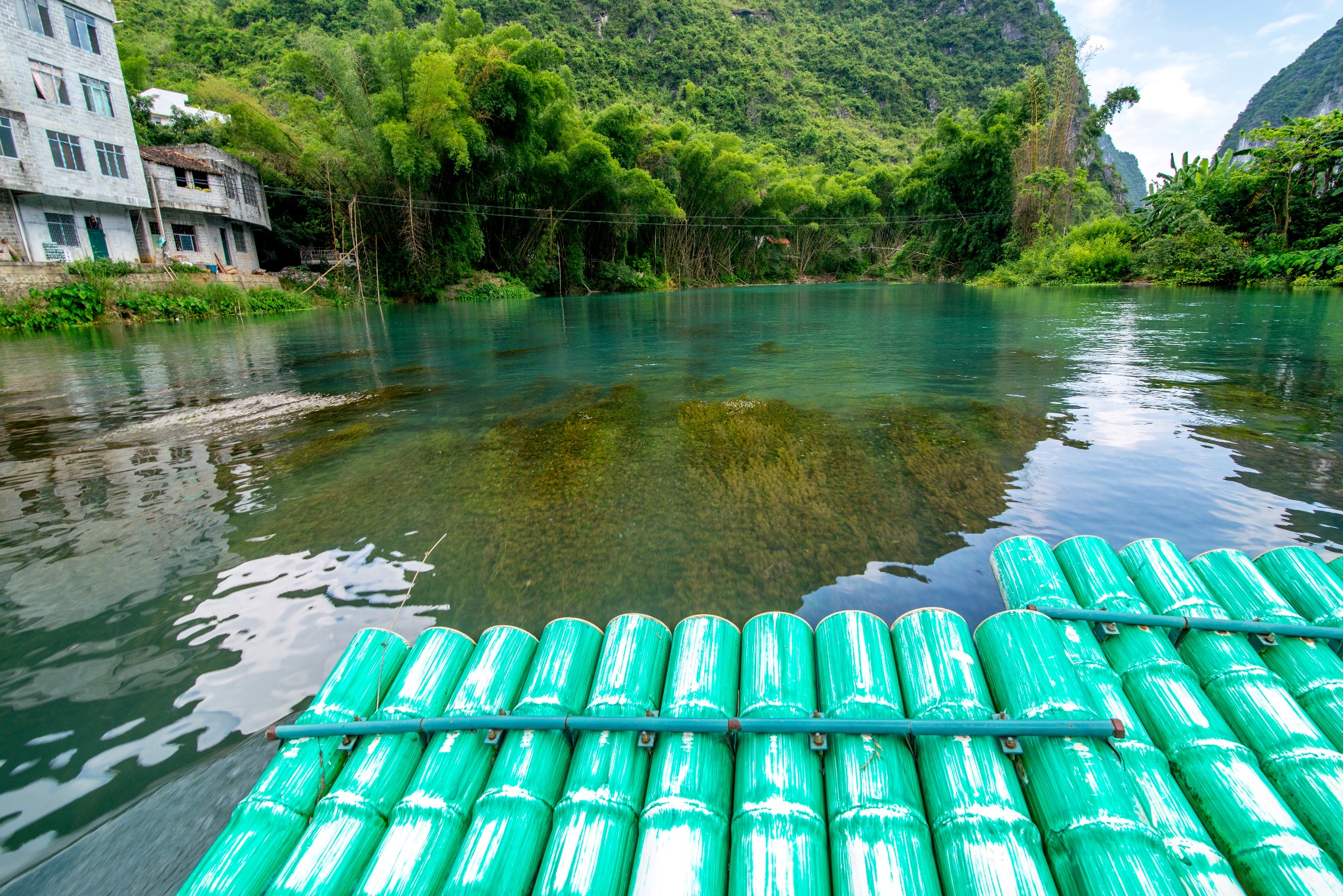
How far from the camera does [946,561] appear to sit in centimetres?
361

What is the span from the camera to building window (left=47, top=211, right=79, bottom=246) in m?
20.4

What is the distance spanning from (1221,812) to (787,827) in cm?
128

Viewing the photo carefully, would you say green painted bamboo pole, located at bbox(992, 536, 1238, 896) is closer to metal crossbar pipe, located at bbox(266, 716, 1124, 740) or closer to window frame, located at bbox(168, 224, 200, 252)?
metal crossbar pipe, located at bbox(266, 716, 1124, 740)

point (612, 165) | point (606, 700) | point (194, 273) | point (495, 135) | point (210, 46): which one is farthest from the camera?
point (210, 46)

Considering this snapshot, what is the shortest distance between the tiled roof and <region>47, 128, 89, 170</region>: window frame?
3.16 meters

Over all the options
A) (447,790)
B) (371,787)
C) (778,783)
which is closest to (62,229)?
(371,787)

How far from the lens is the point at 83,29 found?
20562mm

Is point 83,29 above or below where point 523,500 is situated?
above

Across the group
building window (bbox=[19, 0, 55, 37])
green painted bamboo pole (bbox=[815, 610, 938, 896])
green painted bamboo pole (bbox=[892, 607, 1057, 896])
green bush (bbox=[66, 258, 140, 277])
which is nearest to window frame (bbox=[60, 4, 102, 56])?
building window (bbox=[19, 0, 55, 37])

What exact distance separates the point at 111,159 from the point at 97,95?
6.43 ft

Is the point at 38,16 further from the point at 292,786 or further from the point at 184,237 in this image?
the point at 292,786

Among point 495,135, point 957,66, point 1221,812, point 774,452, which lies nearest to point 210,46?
point 495,135

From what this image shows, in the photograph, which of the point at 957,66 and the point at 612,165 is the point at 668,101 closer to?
the point at 612,165

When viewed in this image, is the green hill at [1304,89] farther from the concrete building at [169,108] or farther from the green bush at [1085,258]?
the concrete building at [169,108]
